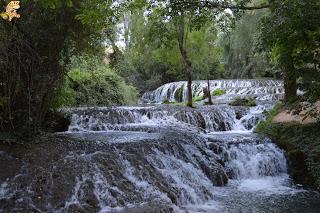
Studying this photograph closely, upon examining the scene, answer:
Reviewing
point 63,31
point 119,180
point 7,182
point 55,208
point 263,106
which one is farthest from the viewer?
point 263,106

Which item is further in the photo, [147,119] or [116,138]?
[147,119]

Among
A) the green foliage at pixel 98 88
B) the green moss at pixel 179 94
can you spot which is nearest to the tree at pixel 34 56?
the green foliage at pixel 98 88

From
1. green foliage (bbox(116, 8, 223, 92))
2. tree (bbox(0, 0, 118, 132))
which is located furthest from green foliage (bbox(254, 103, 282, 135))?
tree (bbox(0, 0, 118, 132))

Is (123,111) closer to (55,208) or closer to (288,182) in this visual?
(288,182)

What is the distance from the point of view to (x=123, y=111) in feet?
43.1

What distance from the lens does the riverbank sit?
843cm

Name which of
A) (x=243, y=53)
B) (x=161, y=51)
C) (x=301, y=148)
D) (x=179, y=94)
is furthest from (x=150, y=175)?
(x=243, y=53)

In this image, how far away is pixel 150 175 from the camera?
7207mm

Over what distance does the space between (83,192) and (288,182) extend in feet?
16.5

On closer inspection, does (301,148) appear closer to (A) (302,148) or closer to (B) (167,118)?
(A) (302,148)

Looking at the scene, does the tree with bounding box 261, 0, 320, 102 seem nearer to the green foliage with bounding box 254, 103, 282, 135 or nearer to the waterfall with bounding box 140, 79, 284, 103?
the green foliage with bounding box 254, 103, 282, 135

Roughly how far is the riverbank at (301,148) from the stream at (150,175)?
25 centimetres

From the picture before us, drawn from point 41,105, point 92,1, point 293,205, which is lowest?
point 293,205

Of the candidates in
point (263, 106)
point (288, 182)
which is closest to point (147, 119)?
point (263, 106)
